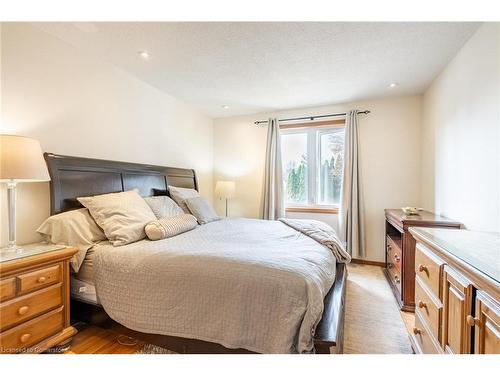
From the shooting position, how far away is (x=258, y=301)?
123 cm

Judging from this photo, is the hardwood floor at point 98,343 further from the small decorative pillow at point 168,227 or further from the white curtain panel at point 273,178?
the white curtain panel at point 273,178

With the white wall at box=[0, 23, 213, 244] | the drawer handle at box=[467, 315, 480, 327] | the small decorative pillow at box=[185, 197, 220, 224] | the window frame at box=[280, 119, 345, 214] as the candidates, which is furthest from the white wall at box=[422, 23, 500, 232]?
the white wall at box=[0, 23, 213, 244]

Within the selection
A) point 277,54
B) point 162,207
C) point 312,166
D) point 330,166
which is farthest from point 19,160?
point 330,166

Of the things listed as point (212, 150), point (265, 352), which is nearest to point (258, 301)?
point (265, 352)

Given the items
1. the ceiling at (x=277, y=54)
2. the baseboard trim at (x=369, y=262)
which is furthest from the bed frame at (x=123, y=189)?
the baseboard trim at (x=369, y=262)

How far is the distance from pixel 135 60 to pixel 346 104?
2.91 m

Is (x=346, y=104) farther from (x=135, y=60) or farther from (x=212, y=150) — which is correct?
(x=135, y=60)

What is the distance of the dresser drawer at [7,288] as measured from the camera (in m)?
1.24

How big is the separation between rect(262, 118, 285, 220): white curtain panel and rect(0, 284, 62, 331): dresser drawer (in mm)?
2868

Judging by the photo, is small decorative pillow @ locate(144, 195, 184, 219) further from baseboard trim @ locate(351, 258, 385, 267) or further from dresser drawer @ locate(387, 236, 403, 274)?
baseboard trim @ locate(351, 258, 385, 267)

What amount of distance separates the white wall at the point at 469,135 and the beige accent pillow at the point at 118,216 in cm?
265

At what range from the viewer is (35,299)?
1389 millimetres

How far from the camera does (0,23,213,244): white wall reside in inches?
68.6

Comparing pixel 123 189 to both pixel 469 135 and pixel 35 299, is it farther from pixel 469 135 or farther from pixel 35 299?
pixel 469 135
